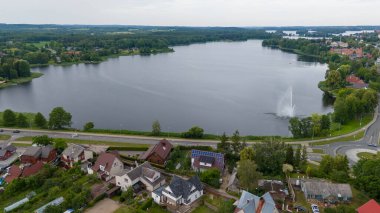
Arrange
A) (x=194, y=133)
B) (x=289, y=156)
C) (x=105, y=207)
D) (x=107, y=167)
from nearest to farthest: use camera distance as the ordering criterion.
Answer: (x=105, y=207)
(x=107, y=167)
(x=289, y=156)
(x=194, y=133)

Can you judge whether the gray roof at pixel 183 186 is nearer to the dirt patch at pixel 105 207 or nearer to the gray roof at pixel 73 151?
the dirt patch at pixel 105 207

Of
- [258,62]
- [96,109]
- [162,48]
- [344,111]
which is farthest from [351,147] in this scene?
[162,48]

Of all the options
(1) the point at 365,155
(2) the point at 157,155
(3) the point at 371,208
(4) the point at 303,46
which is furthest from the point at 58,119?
(4) the point at 303,46

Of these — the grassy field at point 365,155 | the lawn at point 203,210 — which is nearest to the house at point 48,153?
the lawn at point 203,210

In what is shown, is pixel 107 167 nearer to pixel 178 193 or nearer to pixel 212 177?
pixel 178 193

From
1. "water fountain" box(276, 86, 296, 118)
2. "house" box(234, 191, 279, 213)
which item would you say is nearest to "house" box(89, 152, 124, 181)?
"house" box(234, 191, 279, 213)

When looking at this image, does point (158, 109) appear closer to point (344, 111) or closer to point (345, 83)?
point (344, 111)

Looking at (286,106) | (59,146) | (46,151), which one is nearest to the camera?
(46,151)

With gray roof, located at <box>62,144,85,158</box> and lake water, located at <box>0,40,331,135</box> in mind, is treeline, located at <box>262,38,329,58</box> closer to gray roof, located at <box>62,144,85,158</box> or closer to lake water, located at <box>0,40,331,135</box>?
lake water, located at <box>0,40,331,135</box>
